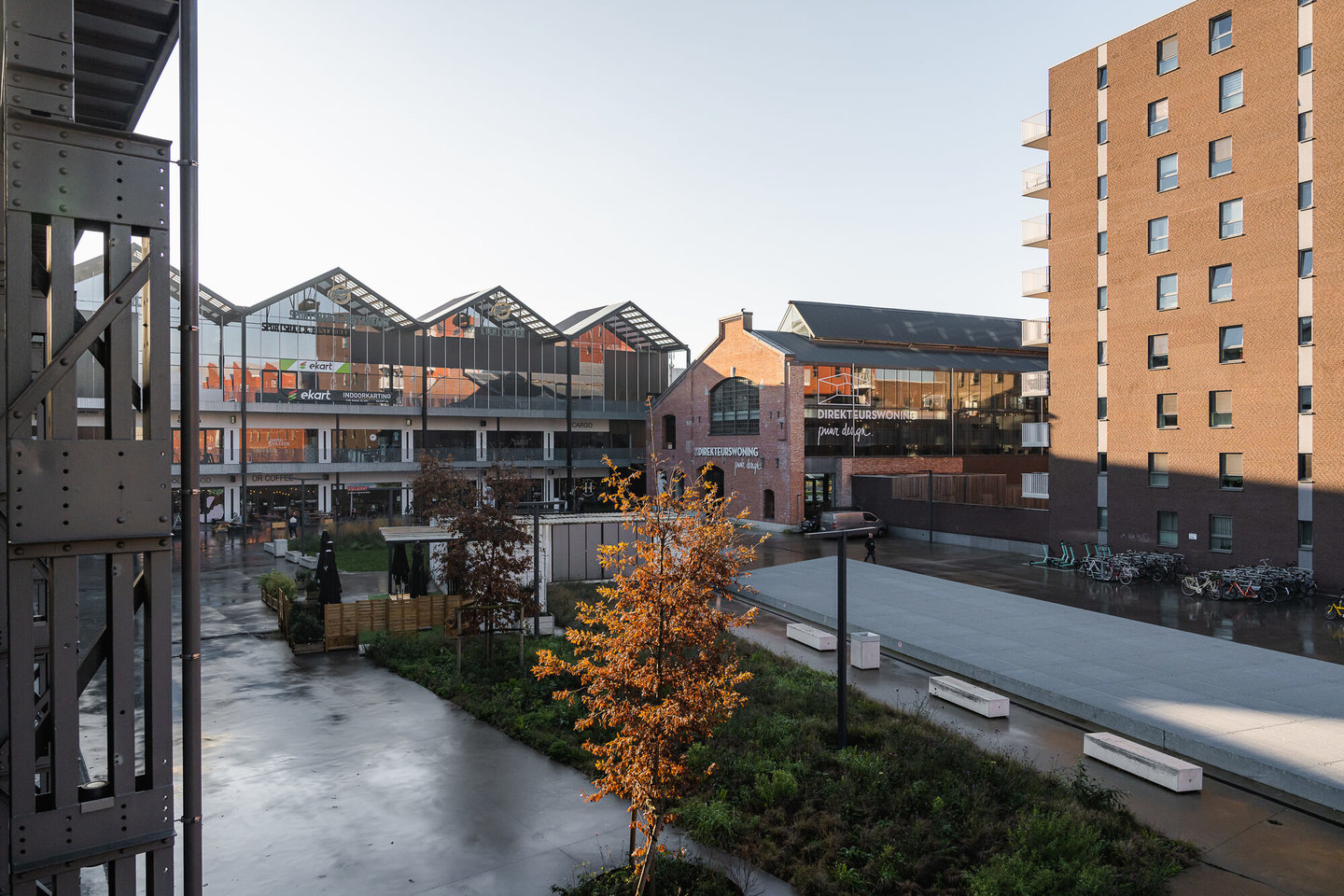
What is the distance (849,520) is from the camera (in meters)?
42.1

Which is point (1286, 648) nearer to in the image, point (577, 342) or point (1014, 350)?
point (1014, 350)

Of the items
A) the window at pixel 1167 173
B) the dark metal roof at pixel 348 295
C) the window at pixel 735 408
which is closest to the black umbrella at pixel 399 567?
the window at pixel 735 408

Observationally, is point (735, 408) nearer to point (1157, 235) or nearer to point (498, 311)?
point (498, 311)

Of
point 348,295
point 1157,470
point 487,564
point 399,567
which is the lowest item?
point 399,567

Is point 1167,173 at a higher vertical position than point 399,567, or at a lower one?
higher

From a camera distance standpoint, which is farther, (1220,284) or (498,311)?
(498,311)

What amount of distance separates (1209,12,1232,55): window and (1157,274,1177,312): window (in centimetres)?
772

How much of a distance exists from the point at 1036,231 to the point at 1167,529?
1399cm

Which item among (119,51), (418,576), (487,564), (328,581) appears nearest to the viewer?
(119,51)

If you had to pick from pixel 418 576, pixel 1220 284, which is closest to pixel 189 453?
pixel 418 576

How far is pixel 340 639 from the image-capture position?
1956 centimetres

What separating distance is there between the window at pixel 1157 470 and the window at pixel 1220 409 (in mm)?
2158

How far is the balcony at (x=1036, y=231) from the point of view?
3644 centimetres

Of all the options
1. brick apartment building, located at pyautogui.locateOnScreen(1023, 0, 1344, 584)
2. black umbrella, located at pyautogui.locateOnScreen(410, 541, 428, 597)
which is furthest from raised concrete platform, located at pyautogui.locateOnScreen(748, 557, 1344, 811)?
black umbrella, located at pyautogui.locateOnScreen(410, 541, 428, 597)
